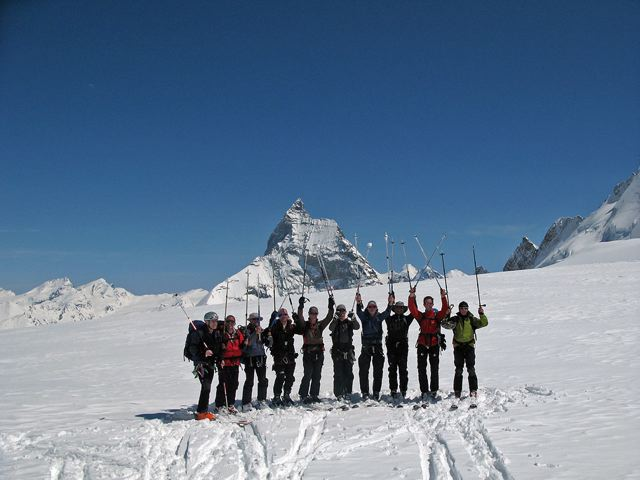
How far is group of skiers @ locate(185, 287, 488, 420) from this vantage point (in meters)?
10.2

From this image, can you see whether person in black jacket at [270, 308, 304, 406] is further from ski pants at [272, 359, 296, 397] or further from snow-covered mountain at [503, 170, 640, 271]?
snow-covered mountain at [503, 170, 640, 271]

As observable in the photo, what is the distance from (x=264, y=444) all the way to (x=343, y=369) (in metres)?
3.51

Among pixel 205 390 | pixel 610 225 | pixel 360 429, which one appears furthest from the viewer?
pixel 610 225

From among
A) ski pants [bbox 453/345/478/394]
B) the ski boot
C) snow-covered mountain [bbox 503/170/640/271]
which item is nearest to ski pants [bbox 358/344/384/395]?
ski pants [bbox 453/345/478/394]

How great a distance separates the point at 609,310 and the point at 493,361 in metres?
11.3

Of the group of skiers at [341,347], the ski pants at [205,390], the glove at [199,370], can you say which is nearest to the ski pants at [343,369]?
the group of skiers at [341,347]

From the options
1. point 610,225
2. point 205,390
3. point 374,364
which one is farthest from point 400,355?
point 610,225

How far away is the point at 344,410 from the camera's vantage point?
9797mm

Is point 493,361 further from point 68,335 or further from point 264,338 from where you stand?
point 68,335

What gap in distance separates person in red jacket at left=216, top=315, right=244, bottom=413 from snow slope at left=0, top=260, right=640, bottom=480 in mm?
970

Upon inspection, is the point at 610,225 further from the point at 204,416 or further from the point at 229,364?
the point at 204,416

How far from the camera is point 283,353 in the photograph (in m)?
10.8

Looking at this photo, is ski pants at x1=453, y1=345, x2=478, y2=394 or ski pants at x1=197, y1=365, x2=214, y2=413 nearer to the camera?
ski pants at x1=197, y1=365, x2=214, y2=413

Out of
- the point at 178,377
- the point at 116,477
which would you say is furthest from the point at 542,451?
the point at 178,377
